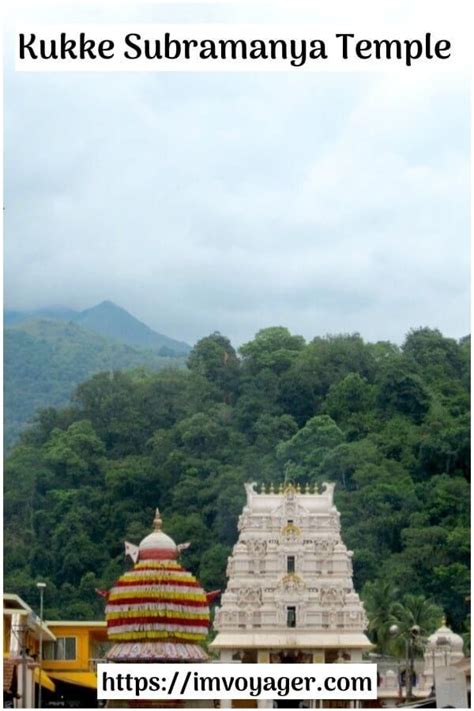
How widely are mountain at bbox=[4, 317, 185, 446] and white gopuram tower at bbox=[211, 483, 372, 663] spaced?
173 ft

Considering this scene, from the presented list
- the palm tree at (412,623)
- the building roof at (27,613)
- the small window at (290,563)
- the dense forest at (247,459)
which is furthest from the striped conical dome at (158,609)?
the dense forest at (247,459)

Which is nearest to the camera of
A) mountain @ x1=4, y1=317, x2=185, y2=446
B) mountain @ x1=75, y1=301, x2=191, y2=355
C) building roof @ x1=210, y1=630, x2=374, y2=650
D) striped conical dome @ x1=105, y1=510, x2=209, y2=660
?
striped conical dome @ x1=105, y1=510, x2=209, y2=660

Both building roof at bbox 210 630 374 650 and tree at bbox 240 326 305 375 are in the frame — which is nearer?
building roof at bbox 210 630 374 650

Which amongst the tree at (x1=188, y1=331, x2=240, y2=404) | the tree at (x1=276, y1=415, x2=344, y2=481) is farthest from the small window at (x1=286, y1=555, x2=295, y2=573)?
the tree at (x1=188, y1=331, x2=240, y2=404)

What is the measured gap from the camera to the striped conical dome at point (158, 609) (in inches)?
1433

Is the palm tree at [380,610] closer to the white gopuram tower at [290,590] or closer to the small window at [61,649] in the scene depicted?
the white gopuram tower at [290,590]

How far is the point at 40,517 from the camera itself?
73.0 meters

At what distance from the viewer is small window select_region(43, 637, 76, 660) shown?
46.9m

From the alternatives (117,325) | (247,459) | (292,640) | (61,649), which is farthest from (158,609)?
(117,325)

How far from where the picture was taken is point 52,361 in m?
115

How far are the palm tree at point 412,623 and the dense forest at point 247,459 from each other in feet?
21.1

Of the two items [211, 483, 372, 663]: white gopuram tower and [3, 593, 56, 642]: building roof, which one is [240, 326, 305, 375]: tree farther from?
[3, 593, 56, 642]: building roof

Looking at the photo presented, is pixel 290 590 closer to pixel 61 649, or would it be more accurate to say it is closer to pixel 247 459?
pixel 61 649

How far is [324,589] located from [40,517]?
26.2m
